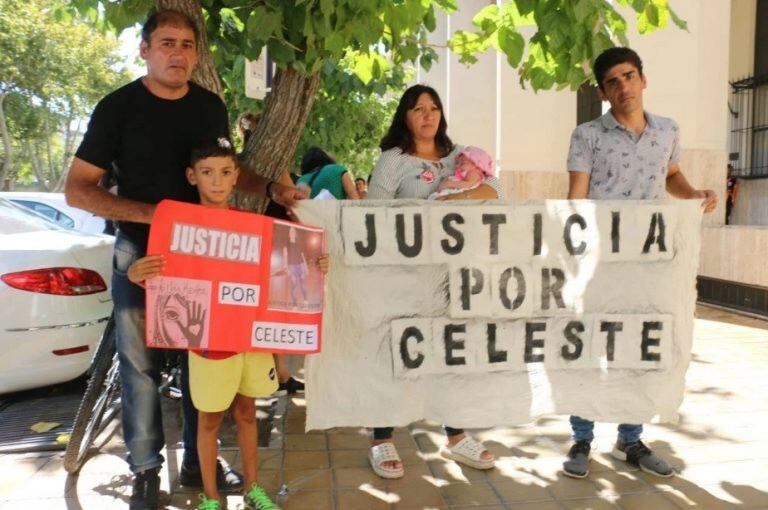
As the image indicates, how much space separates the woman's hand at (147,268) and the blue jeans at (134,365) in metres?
0.21

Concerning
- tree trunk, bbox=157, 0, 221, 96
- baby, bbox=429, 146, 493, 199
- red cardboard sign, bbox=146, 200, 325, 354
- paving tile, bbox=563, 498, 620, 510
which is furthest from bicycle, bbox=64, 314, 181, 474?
paving tile, bbox=563, 498, 620, 510

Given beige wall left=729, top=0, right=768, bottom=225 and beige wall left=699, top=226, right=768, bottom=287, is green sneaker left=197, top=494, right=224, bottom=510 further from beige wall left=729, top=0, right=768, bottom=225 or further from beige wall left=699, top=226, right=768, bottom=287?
beige wall left=729, top=0, right=768, bottom=225

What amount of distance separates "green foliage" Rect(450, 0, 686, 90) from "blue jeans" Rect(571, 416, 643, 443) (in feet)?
6.25

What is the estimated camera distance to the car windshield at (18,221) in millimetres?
5016

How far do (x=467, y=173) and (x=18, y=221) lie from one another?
11.7 feet

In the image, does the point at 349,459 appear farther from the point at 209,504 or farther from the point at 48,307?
the point at 48,307

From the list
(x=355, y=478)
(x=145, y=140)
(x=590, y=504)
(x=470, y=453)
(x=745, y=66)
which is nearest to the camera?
(x=145, y=140)

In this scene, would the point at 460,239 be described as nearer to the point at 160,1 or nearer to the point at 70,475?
the point at 160,1

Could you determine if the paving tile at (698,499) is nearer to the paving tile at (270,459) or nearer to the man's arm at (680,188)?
the man's arm at (680,188)

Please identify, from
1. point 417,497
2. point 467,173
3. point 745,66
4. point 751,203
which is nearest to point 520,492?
point 417,497

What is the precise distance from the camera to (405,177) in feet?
11.8

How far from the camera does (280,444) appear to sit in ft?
13.4

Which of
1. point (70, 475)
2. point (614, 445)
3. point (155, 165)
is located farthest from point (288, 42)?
point (614, 445)

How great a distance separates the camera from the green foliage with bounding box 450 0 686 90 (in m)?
3.33
